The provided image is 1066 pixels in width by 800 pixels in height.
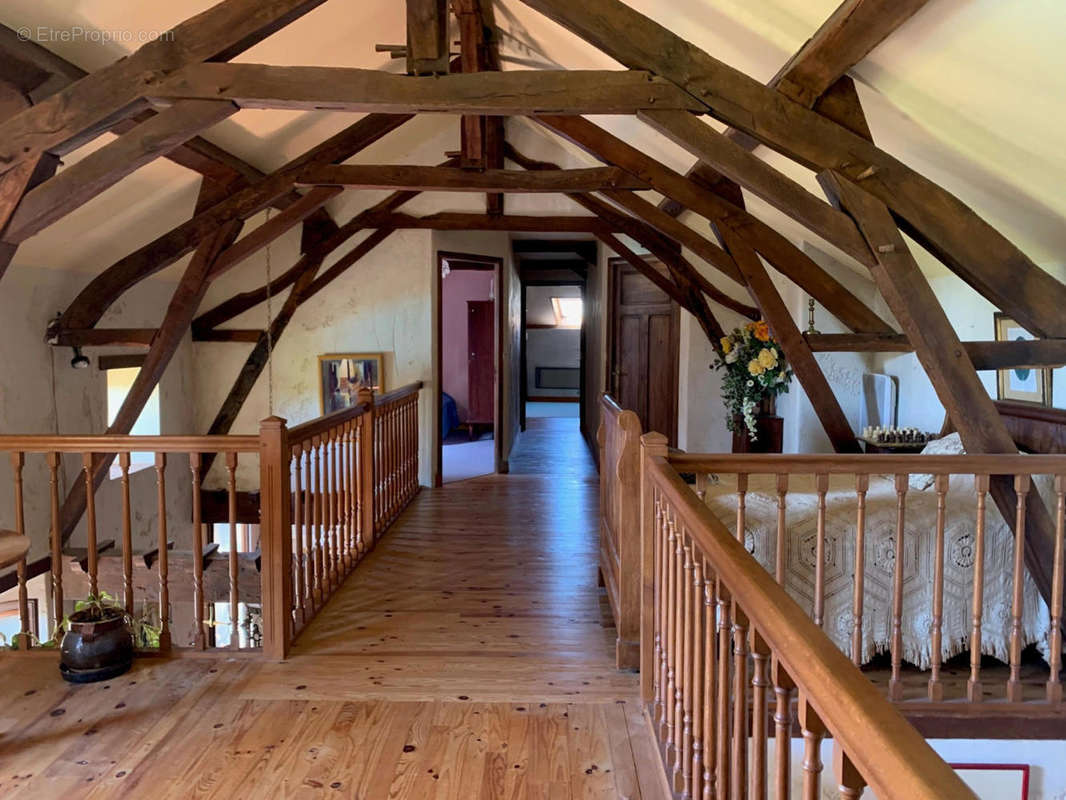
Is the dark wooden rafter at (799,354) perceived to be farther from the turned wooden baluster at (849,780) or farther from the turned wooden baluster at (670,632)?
the turned wooden baluster at (849,780)

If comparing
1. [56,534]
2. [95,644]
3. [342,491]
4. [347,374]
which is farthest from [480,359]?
[95,644]

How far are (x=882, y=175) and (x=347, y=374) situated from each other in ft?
17.7

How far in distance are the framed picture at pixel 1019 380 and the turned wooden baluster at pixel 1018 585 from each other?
118 cm

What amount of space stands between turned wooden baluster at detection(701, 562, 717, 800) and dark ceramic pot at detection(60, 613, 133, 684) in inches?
91.4

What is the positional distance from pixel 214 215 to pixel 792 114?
12.0 ft

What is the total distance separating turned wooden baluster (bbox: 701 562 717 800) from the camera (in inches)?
66.4

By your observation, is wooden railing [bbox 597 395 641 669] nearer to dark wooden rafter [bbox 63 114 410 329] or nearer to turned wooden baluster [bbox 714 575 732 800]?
turned wooden baluster [bbox 714 575 732 800]

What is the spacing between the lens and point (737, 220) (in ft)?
14.3

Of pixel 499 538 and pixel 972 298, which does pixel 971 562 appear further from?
pixel 499 538

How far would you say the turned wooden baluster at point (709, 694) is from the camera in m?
1.69

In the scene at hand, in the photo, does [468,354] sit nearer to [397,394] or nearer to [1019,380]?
[397,394]

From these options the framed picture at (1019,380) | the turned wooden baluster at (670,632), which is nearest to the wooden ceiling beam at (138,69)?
the turned wooden baluster at (670,632)

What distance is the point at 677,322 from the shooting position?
699 centimetres

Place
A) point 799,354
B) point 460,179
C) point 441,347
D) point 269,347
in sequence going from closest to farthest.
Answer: point 799,354 → point 460,179 → point 269,347 → point 441,347
